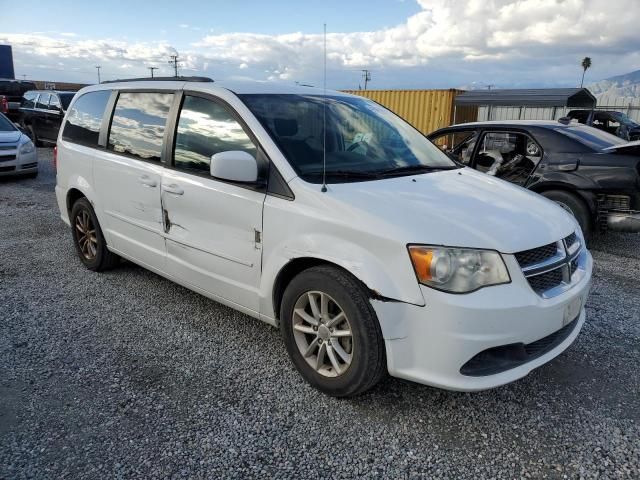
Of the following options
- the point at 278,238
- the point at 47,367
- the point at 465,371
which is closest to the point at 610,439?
the point at 465,371

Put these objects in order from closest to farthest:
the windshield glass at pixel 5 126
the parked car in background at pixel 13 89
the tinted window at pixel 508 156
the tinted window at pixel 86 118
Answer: the tinted window at pixel 86 118, the tinted window at pixel 508 156, the windshield glass at pixel 5 126, the parked car in background at pixel 13 89

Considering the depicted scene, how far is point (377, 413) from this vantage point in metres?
2.72

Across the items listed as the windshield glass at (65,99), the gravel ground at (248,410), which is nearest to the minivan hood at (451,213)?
the gravel ground at (248,410)

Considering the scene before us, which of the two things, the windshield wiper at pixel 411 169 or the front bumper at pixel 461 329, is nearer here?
the front bumper at pixel 461 329

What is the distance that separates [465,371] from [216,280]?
1.72 meters

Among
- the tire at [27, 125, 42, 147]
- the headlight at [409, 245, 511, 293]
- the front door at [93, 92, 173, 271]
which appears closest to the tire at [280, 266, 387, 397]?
the headlight at [409, 245, 511, 293]

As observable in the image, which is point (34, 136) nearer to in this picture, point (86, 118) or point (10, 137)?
point (10, 137)

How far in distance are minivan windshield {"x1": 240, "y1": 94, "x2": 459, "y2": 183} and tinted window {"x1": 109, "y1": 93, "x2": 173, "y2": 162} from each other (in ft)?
2.78

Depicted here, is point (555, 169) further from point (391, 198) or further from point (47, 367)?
point (47, 367)

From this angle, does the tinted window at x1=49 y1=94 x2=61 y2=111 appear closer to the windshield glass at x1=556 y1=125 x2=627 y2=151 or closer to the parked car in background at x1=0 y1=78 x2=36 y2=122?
the parked car in background at x1=0 y1=78 x2=36 y2=122

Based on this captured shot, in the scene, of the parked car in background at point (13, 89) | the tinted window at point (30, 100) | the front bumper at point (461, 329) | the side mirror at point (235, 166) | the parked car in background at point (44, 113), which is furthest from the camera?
the parked car in background at point (13, 89)

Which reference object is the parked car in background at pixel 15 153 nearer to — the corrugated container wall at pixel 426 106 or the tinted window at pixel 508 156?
the tinted window at pixel 508 156

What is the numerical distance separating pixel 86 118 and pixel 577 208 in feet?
17.5

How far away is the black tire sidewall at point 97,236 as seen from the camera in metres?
4.64
